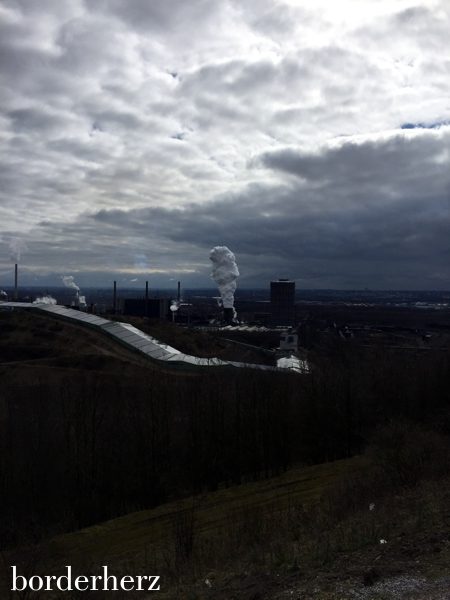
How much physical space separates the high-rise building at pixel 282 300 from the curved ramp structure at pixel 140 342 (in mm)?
45267

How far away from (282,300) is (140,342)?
2215 inches

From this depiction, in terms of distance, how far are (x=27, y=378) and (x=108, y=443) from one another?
65.2 ft

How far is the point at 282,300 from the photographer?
4072 inches

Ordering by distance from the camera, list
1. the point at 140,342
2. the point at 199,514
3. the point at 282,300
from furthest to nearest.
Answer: the point at 282,300, the point at 140,342, the point at 199,514

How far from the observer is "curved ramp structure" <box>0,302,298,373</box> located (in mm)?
42781

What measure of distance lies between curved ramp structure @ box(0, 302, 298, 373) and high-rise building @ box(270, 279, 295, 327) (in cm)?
4527

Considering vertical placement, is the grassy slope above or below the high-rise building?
below

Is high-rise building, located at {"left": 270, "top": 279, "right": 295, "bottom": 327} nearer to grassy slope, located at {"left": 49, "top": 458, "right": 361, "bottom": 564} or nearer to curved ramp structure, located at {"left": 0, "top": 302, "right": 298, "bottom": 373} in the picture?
curved ramp structure, located at {"left": 0, "top": 302, "right": 298, "bottom": 373}

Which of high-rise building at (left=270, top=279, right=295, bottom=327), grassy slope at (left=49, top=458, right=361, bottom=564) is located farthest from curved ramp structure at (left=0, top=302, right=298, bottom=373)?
high-rise building at (left=270, top=279, right=295, bottom=327)

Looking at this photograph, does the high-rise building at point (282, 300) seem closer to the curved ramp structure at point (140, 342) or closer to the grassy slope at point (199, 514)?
the curved ramp structure at point (140, 342)

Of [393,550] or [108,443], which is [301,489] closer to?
[108,443]

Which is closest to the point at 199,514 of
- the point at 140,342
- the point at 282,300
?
the point at 140,342

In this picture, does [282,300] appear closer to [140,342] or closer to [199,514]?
[140,342]

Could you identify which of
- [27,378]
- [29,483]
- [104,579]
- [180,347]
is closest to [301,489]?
[29,483]
